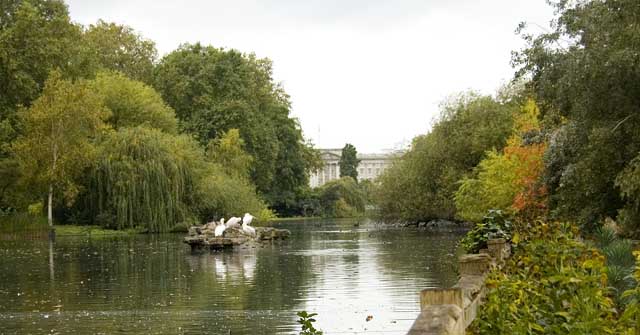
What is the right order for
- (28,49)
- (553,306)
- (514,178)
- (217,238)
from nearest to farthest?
1. (553,306)
2. (217,238)
3. (514,178)
4. (28,49)

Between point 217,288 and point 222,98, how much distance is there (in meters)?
55.0

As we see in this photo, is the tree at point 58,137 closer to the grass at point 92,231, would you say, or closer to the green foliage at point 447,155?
the grass at point 92,231

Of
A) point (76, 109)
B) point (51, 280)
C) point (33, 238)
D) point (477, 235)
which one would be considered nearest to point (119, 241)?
point (33, 238)

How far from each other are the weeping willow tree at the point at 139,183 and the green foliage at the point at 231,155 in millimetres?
11015

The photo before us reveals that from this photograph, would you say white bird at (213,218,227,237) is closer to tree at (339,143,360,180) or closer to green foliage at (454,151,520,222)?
green foliage at (454,151,520,222)

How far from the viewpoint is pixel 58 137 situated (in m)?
52.7

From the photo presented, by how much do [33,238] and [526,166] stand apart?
959 inches

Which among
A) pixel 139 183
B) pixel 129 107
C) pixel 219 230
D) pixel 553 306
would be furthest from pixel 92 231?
pixel 553 306

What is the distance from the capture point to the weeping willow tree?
51.2m

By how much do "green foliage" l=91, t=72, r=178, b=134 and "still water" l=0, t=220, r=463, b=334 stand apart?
23368mm

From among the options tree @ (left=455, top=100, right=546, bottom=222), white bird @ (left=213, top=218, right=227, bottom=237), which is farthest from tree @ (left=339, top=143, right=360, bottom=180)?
white bird @ (left=213, top=218, right=227, bottom=237)

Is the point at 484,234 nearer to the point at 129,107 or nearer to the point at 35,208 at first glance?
the point at 35,208

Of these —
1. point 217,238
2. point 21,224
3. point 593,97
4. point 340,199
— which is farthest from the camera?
point 340,199

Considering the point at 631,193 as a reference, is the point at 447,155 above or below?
above
